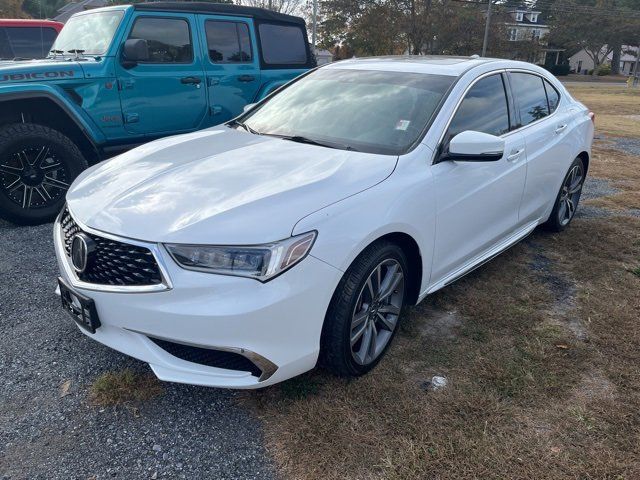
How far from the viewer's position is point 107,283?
7.73 feet

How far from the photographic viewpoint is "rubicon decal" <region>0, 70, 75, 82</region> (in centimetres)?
458

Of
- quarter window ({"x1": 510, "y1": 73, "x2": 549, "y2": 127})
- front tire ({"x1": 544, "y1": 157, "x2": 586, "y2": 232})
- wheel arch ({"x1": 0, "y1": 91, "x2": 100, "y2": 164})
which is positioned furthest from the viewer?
front tire ({"x1": 544, "y1": 157, "x2": 586, "y2": 232})

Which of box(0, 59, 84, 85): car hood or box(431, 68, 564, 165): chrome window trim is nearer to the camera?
box(431, 68, 564, 165): chrome window trim

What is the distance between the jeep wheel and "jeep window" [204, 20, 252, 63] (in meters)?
2.08

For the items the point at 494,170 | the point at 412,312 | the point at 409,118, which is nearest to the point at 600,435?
the point at 412,312

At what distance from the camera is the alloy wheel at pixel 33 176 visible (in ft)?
15.3

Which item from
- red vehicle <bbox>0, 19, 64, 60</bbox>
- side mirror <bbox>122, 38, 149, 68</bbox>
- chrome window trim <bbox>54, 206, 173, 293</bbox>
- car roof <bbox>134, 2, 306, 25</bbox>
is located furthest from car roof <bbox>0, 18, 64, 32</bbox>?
chrome window trim <bbox>54, 206, 173, 293</bbox>

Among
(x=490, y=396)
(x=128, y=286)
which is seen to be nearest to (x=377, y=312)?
(x=490, y=396)

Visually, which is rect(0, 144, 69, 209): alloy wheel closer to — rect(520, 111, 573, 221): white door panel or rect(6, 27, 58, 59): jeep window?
rect(520, 111, 573, 221): white door panel

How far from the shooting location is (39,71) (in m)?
4.74

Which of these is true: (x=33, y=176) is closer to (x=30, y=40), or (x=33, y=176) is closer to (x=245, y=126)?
(x=245, y=126)

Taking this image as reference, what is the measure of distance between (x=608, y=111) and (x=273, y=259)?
66.5 feet

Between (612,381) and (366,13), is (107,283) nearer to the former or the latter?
(612,381)

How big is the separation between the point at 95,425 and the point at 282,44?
5.71m
